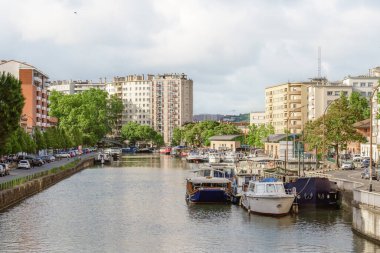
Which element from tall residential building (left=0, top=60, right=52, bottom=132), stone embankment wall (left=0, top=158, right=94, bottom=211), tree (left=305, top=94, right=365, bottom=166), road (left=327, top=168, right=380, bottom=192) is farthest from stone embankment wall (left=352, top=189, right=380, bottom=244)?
tall residential building (left=0, top=60, right=52, bottom=132)

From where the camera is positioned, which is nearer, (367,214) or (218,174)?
(367,214)

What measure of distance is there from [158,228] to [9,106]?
32327mm

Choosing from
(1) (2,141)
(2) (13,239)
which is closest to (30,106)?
(1) (2,141)

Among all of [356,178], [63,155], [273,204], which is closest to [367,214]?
[273,204]

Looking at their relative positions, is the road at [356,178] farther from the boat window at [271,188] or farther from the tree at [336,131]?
the tree at [336,131]

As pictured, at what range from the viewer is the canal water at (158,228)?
163 ft

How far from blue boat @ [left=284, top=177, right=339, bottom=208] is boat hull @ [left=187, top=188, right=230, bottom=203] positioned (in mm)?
7851

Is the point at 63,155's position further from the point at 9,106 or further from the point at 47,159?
the point at 9,106

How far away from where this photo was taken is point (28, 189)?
82000mm

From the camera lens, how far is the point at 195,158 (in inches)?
7520

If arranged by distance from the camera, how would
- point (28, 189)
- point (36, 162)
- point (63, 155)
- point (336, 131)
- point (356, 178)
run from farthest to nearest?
point (63, 155)
point (36, 162)
point (336, 131)
point (356, 178)
point (28, 189)

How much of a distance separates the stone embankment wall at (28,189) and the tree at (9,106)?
6.40m

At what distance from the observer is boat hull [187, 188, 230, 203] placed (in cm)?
7488

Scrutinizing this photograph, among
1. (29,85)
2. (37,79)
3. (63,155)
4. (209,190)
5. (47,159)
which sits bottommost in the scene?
(209,190)
